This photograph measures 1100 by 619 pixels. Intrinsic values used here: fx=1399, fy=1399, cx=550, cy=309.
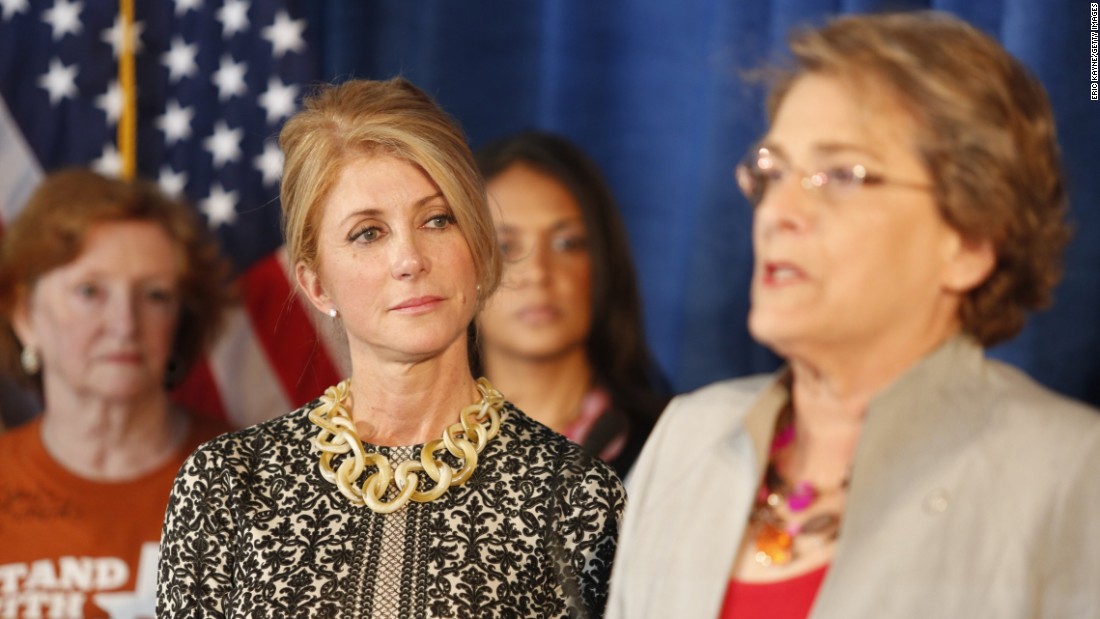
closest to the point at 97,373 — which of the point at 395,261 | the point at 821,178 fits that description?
the point at 395,261

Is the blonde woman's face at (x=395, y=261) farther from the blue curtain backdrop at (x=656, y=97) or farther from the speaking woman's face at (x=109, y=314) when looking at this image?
the speaking woman's face at (x=109, y=314)

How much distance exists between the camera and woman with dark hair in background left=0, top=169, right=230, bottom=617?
3154 millimetres

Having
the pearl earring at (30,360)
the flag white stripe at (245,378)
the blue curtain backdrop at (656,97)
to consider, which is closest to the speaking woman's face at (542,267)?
the blue curtain backdrop at (656,97)

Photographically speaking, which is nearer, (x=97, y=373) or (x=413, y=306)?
(x=413, y=306)

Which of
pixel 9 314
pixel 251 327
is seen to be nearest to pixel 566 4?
pixel 251 327

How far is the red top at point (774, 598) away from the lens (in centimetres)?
154

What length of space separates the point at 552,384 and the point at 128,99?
54.3 inches

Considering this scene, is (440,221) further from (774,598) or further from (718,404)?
(774,598)

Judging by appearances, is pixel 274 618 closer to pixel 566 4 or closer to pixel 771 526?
pixel 771 526

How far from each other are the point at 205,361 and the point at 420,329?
1.89 metres

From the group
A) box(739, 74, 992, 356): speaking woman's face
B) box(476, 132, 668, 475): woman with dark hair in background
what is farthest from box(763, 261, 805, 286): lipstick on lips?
box(476, 132, 668, 475): woman with dark hair in background

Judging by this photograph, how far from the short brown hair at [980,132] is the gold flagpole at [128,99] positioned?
2.56 m

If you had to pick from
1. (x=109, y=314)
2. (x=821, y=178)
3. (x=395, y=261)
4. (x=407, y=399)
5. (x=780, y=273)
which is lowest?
(x=109, y=314)

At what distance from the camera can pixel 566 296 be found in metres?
3.34
